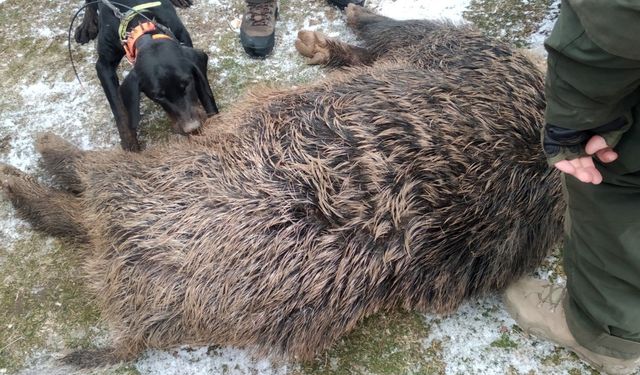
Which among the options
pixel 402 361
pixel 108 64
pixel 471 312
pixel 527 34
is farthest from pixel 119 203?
pixel 527 34

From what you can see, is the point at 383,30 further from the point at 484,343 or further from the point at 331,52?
the point at 484,343

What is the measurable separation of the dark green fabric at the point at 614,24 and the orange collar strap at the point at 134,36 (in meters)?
2.30

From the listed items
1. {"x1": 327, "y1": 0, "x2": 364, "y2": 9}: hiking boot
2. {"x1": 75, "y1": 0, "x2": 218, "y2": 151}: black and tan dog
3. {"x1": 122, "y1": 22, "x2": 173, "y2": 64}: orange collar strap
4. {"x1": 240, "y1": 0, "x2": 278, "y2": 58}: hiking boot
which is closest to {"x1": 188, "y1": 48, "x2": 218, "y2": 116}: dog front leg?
{"x1": 75, "y1": 0, "x2": 218, "y2": 151}: black and tan dog

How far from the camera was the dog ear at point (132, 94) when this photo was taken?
2.92 meters

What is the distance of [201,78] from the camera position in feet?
9.95

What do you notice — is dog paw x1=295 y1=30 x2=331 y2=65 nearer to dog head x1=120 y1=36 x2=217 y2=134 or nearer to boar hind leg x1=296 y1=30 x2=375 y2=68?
boar hind leg x1=296 y1=30 x2=375 y2=68

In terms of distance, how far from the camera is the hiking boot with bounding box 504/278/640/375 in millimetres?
2295

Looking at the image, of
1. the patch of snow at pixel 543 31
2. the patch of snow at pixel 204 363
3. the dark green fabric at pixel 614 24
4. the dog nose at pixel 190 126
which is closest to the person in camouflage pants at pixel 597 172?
the dark green fabric at pixel 614 24

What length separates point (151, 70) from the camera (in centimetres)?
289

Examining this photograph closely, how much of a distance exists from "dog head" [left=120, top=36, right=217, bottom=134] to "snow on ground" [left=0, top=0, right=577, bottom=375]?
57cm

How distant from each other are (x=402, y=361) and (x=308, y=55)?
2.13 metres

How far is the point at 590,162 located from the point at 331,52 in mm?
2111

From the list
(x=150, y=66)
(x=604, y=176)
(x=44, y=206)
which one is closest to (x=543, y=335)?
(x=604, y=176)

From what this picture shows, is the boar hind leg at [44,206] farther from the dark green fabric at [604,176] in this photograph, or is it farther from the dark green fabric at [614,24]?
the dark green fabric at [614,24]
